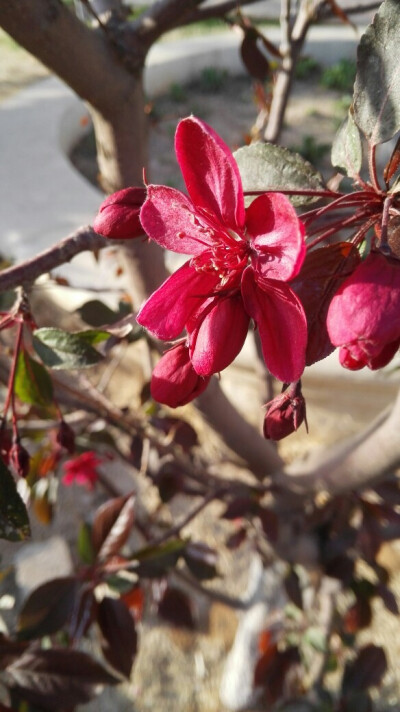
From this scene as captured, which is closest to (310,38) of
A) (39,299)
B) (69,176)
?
(69,176)

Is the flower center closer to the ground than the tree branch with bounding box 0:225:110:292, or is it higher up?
higher up

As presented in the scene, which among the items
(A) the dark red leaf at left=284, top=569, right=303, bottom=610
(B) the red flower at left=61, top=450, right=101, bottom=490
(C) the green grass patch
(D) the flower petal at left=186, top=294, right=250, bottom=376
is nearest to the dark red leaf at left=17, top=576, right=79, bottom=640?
(B) the red flower at left=61, top=450, right=101, bottom=490

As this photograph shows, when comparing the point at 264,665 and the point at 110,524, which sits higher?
the point at 110,524

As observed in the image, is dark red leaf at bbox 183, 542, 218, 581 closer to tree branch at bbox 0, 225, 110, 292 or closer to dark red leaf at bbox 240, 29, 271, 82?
tree branch at bbox 0, 225, 110, 292

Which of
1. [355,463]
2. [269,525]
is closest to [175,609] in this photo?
[269,525]

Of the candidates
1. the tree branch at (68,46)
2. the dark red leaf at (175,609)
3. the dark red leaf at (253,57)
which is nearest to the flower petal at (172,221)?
the tree branch at (68,46)

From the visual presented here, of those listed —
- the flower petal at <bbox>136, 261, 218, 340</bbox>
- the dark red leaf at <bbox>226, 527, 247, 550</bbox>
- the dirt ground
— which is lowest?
the dirt ground

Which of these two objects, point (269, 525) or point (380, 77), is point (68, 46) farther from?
point (269, 525)
